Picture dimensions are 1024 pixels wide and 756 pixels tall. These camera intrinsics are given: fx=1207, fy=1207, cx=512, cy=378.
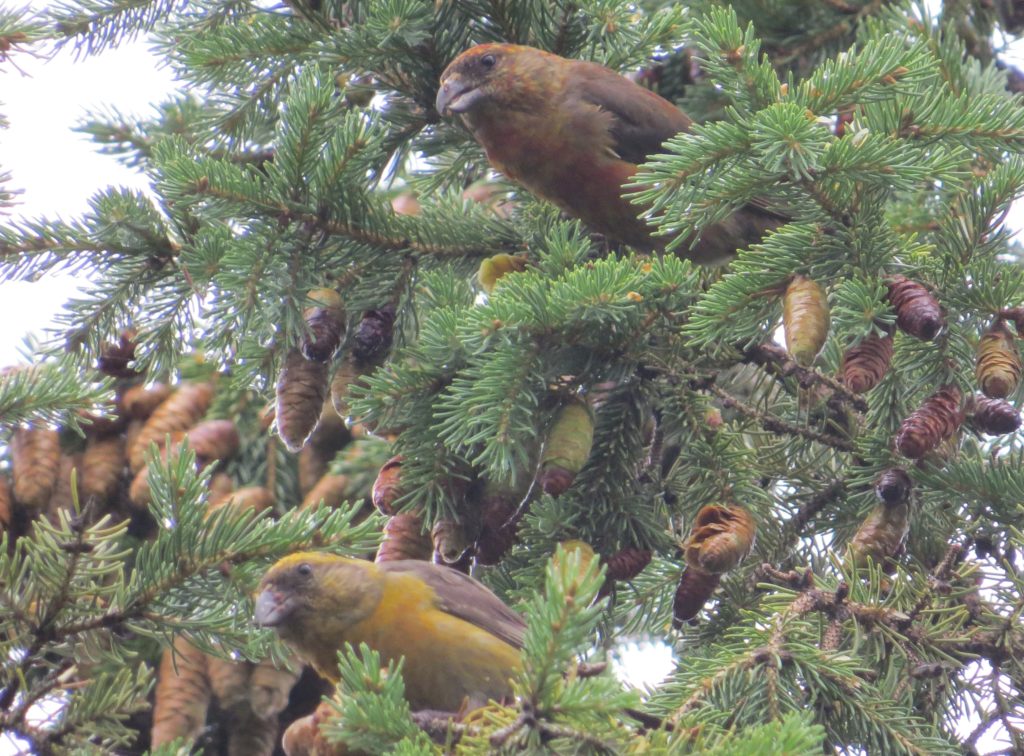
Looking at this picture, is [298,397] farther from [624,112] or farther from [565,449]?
[624,112]

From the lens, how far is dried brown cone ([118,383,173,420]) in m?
4.02

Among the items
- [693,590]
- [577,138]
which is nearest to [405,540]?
[693,590]

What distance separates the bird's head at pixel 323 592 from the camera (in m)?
2.37

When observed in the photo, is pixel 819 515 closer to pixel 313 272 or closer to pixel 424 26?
pixel 313 272

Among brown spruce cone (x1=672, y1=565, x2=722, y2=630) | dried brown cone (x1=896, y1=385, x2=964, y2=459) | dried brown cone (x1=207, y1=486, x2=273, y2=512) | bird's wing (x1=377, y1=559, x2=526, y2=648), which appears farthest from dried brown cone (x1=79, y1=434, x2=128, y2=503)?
dried brown cone (x1=896, y1=385, x2=964, y2=459)

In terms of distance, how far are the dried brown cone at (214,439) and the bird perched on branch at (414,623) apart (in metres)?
1.58

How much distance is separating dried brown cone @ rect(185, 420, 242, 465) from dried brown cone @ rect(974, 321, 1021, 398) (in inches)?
103

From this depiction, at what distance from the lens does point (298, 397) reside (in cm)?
255

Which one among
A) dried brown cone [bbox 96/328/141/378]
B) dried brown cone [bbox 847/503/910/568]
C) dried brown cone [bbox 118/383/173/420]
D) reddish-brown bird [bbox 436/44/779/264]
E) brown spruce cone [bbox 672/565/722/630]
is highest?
reddish-brown bird [bbox 436/44/779/264]

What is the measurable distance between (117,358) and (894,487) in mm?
1825

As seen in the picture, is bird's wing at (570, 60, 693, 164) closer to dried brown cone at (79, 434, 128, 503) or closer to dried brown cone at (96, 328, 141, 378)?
dried brown cone at (96, 328, 141, 378)

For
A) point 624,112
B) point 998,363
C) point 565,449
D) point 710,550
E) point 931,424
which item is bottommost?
point 710,550

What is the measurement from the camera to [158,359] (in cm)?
283

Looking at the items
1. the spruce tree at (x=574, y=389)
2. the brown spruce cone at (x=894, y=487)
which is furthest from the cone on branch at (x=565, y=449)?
the brown spruce cone at (x=894, y=487)
